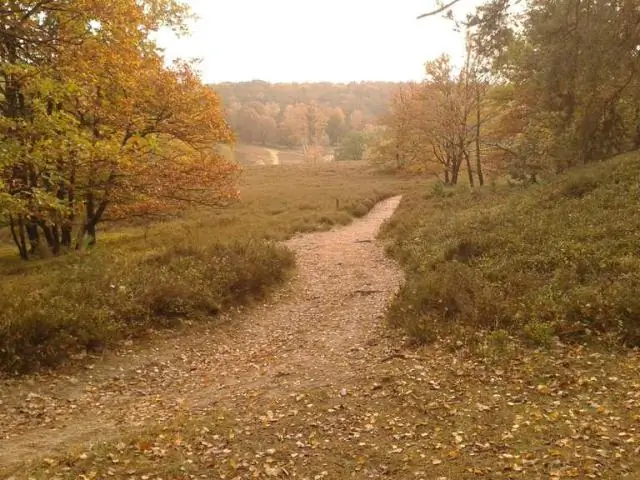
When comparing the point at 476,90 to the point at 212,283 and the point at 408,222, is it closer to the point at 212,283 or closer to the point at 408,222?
the point at 408,222

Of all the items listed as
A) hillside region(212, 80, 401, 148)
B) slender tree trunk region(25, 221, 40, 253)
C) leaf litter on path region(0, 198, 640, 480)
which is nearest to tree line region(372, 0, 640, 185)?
leaf litter on path region(0, 198, 640, 480)

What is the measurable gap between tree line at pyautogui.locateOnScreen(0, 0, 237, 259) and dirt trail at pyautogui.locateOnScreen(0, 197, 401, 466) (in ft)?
14.1

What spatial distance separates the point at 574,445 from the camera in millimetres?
5953

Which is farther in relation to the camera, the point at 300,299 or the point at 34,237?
the point at 34,237

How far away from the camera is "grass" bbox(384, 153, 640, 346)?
923 centimetres

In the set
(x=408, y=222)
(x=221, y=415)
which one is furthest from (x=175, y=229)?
(x=221, y=415)

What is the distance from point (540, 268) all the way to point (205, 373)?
806cm

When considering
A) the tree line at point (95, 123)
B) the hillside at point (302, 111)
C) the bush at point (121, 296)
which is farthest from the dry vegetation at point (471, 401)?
the hillside at point (302, 111)

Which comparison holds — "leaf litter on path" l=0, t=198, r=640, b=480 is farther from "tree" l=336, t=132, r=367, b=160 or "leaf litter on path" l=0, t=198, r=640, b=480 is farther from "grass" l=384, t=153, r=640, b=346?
"tree" l=336, t=132, r=367, b=160

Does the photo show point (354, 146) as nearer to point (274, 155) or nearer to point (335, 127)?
point (274, 155)

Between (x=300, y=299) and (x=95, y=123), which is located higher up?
(x=95, y=123)

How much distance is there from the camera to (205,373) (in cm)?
978

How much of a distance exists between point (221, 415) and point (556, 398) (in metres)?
5.03

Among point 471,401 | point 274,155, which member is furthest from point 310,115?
point 471,401
